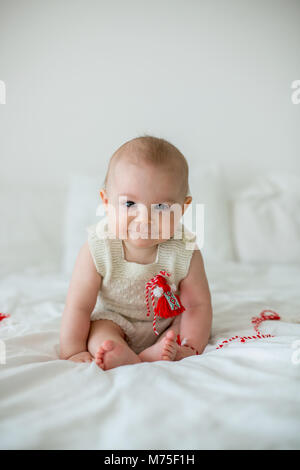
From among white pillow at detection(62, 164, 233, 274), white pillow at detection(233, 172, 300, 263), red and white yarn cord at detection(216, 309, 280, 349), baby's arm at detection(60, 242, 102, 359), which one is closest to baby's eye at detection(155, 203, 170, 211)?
baby's arm at detection(60, 242, 102, 359)

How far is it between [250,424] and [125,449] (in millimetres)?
179

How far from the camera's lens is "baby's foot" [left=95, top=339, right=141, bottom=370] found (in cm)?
74

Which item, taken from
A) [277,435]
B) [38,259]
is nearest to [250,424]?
[277,435]

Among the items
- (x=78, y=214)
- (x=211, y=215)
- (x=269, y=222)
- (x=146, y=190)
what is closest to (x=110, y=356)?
(x=146, y=190)

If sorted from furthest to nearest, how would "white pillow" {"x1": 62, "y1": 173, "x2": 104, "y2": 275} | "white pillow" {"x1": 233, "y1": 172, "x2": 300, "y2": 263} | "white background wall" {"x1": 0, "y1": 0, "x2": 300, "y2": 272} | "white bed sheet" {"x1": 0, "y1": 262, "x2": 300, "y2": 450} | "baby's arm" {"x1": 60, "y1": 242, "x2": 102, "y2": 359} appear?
"white background wall" {"x1": 0, "y1": 0, "x2": 300, "y2": 272} < "white pillow" {"x1": 233, "y1": 172, "x2": 300, "y2": 263} < "white pillow" {"x1": 62, "y1": 173, "x2": 104, "y2": 275} < "baby's arm" {"x1": 60, "y1": 242, "x2": 102, "y2": 359} < "white bed sheet" {"x1": 0, "y1": 262, "x2": 300, "y2": 450}

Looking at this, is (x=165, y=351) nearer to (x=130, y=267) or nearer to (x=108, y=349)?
(x=108, y=349)

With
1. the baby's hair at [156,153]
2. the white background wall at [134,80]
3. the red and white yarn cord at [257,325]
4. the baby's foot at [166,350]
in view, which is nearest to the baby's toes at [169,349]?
the baby's foot at [166,350]

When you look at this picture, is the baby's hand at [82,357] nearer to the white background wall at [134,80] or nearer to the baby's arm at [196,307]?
the baby's arm at [196,307]

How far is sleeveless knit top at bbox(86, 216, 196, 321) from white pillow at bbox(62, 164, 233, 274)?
678mm

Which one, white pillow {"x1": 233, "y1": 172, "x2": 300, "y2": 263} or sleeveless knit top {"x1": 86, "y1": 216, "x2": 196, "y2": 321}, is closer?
sleeveless knit top {"x1": 86, "y1": 216, "x2": 196, "y2": 321}

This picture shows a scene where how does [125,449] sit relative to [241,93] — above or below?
below

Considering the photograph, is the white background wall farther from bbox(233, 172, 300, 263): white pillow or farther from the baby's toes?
the baby's toes

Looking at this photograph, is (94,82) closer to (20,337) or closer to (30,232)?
(30,232)

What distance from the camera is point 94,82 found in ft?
6.73
